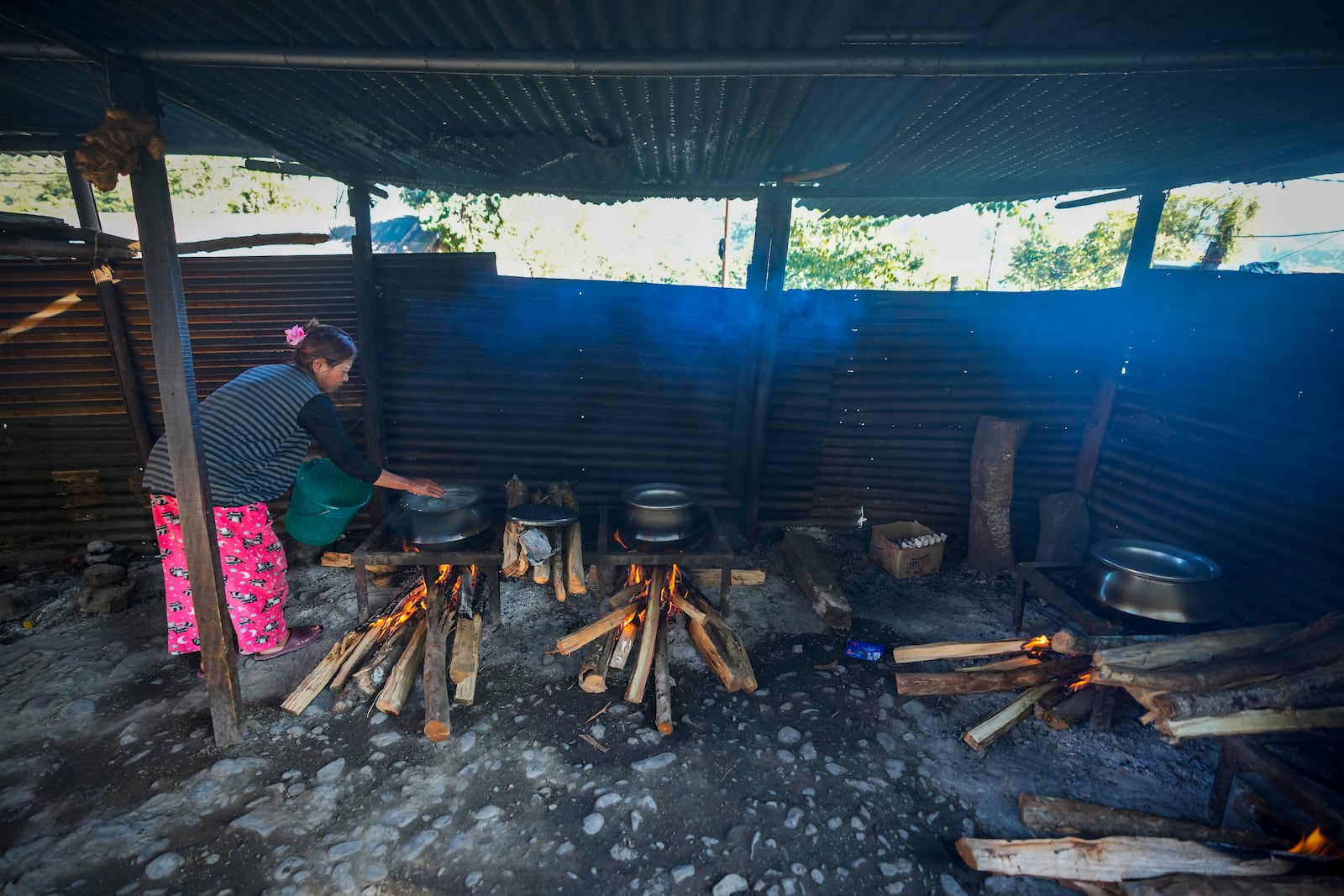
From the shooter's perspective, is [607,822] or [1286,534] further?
[1286,534]

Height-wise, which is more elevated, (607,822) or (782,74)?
(782,74)

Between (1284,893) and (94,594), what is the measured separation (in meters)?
7.78

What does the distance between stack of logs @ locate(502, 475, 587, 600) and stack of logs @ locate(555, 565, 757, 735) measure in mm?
349

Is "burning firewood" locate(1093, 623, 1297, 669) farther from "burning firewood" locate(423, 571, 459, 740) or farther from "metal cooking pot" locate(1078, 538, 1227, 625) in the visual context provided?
"burning firewood" locate(423, 571, 459, 740)

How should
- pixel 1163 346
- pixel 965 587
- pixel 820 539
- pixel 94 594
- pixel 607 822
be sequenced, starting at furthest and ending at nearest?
1. pixel 820 539
2. pixel 965 587
3. pixel 1163 346
4. pixel 94 594
5. pixel 607 822

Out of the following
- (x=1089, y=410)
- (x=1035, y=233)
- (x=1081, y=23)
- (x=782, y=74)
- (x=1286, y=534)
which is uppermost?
(x=1035, y=233)

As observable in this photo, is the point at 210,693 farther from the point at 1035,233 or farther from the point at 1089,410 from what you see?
the point at 1035,233

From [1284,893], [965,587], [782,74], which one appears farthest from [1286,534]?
[782,74]

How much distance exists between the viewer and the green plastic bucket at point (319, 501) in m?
4.07

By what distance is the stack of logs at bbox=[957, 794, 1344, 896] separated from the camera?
232cm

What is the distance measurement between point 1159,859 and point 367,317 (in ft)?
22.7

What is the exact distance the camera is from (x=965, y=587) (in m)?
5.80

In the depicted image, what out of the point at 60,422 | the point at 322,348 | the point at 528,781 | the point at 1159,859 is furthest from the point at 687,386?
the point at 60,422

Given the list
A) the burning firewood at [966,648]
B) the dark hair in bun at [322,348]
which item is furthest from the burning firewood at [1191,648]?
the dark hair in bun at [322,348]
